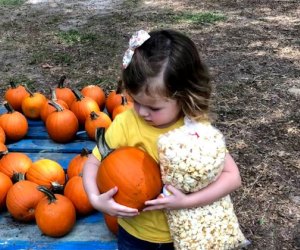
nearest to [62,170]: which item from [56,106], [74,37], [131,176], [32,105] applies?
[56,106]

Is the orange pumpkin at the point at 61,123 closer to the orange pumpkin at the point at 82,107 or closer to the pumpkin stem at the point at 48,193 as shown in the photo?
the orange pumpkin at the point at 82,107

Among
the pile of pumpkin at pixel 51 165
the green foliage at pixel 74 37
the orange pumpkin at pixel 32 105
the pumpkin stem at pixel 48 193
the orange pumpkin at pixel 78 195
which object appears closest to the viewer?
the pumpkin stem at pixel 48 193

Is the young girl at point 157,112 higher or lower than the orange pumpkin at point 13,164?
higher

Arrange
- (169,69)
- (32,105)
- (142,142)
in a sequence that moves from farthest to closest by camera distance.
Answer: (32,105) < (142,142) < (169,69)

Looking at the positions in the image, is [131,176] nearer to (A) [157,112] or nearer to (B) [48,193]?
(A) [157,112]

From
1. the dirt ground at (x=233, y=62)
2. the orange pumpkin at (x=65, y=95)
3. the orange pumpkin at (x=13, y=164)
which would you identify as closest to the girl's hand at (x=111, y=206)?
the orange pumpkin at (x=13, y=164)

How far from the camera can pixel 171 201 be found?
194cm

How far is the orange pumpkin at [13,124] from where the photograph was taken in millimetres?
3660

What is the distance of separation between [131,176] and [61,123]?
1.59m

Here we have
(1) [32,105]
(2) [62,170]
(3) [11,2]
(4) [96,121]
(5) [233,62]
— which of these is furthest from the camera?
(3) [11,2]

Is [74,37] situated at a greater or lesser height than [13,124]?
lesser

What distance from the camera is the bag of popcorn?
6.15ft

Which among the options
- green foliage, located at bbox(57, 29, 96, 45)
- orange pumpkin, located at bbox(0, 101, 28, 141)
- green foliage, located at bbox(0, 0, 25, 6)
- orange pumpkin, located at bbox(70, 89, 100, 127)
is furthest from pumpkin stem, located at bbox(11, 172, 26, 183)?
green foliage, located at bbox(0, 0, 25, 6)

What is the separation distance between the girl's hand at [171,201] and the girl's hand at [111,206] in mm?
87
